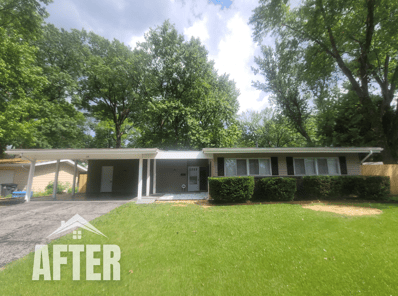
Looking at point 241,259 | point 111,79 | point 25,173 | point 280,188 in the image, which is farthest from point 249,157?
point 25,173

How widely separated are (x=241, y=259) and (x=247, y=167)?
25.9ft

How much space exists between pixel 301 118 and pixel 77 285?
24.5 meters

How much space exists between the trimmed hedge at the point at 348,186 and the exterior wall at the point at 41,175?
70.8 ft

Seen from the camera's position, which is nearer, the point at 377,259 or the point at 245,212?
the point at 377,259

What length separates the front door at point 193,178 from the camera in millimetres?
14615

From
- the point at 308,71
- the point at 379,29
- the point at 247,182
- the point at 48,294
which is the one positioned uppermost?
the point at 379,29

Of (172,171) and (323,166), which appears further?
(172,171)

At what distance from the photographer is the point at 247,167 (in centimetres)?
1120

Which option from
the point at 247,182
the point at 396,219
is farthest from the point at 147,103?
the point at 396,219

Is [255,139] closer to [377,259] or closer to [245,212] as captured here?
[245,212]

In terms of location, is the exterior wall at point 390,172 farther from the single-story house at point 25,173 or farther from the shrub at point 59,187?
the single-story house at point 25,173

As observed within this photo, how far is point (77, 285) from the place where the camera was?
9.73 feet

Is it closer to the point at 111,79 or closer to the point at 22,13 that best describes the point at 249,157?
the point at 22,13

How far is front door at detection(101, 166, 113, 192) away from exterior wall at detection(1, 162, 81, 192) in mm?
6742
